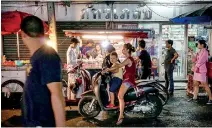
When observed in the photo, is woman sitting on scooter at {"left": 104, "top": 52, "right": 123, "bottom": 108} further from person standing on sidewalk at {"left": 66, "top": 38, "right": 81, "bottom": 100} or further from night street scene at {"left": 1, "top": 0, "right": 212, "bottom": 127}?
person standing on sidewalk at {"left": 66, "top": 38, "right": 81, "bottom": 100}

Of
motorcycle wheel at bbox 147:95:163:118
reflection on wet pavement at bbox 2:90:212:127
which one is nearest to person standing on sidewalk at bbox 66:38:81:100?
reflection on wet pavement at bbox 2:90:212:127

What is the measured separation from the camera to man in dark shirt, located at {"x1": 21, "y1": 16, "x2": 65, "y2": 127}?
3090 millimetres

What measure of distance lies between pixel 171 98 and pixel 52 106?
858 centimetres

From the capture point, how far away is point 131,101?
26.0ft

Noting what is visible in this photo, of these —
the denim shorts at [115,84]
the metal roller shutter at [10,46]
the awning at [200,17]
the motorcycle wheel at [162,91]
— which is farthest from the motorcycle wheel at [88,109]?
the metal roller shutter at [10,46]

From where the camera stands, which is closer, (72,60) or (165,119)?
(165,119)

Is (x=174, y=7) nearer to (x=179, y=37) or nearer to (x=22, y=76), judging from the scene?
(x=179, y=37)

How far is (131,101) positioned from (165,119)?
1070mm

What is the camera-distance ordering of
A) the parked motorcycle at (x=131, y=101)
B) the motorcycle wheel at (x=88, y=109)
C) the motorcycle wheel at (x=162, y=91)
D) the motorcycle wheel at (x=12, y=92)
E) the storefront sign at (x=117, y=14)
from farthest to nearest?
the storefront sign at (x=117, y=14)
the motorcycle wheel at (x=12, y=92)
the motorcycle wheel at (x=162, y=91)
the motorcycle wheel at (x=88, y=109)
the parked motorcycle at (x=131, y=101)

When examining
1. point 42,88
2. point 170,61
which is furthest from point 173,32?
point 42,88

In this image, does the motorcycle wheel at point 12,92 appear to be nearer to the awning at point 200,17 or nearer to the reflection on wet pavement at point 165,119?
the reflection on wet pavement at point 165,119

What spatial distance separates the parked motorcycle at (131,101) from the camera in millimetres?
7844

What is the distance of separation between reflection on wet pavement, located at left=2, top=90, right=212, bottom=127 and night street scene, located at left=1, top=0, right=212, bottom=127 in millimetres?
24

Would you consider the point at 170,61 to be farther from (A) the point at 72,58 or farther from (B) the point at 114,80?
(B) the point at 114,80
